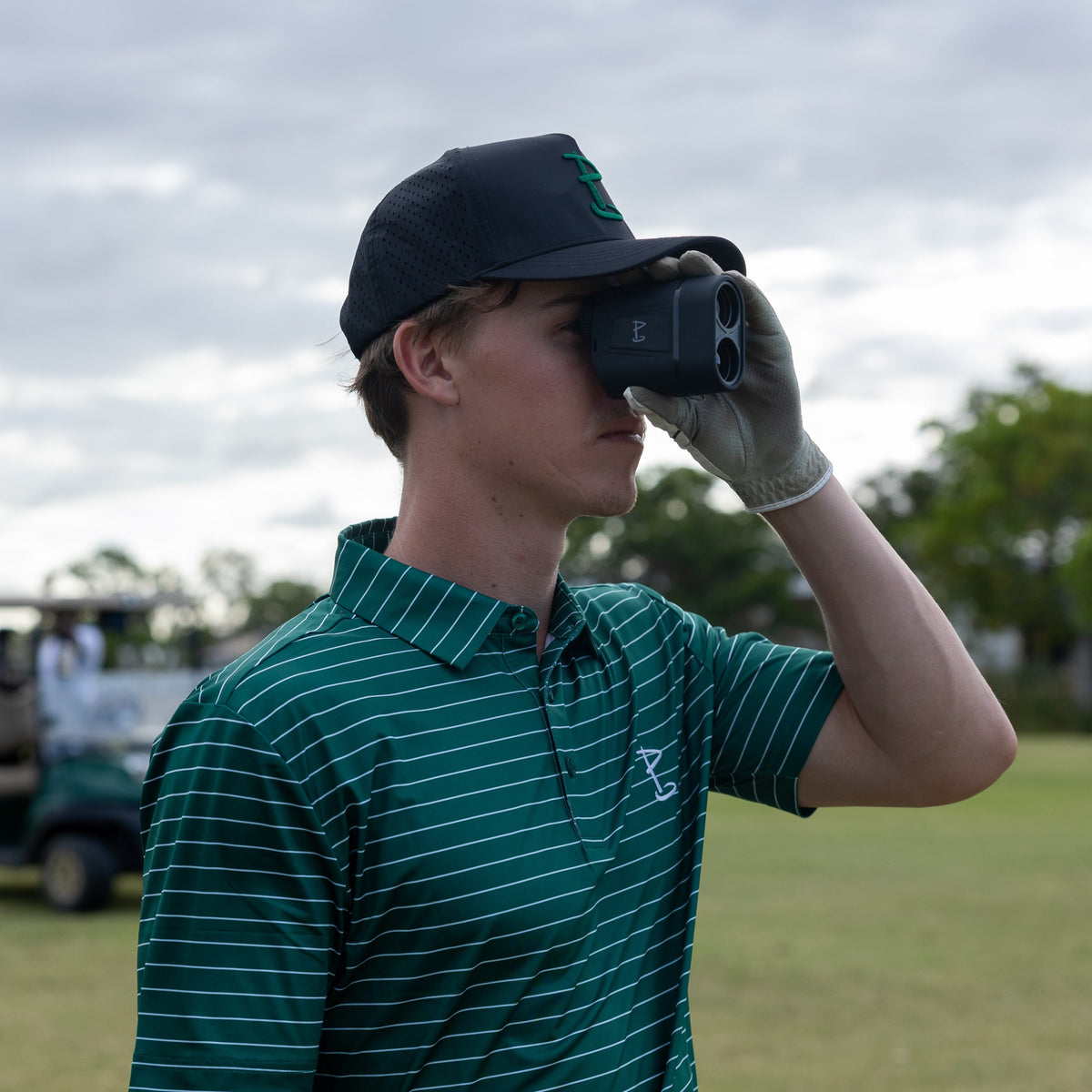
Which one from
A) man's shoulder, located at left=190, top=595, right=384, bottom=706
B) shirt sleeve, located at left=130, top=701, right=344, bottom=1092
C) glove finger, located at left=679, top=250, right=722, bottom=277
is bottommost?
shirt sleeve, located at left=130, top=701, right=344, bottom=1092

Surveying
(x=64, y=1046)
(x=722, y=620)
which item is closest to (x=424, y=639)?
(x=64, y=1046)

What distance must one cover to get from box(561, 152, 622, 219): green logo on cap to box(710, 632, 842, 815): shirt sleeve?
2.21 ft

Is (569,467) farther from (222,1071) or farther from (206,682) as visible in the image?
(222,1071)

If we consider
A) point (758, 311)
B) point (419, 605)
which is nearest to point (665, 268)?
point (758, 311)

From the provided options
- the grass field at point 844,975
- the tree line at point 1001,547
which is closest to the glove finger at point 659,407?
the grass field at point 844,975

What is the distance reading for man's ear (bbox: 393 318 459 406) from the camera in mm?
1966

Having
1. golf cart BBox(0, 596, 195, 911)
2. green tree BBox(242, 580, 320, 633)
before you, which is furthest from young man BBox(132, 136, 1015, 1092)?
green tree BBox(242, 580, 320, 633)

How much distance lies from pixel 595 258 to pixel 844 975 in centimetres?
629

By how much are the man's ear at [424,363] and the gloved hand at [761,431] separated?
0.30 m

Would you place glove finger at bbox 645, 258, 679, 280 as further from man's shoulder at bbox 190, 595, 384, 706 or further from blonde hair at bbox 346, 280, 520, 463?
man's shoulder at bbox 190, 595, 384, 706

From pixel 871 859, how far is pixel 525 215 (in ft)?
37.1

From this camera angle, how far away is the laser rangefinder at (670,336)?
5.85 feet

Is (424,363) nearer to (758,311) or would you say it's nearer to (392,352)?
(392,352)

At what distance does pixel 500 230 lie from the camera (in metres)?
1.90
